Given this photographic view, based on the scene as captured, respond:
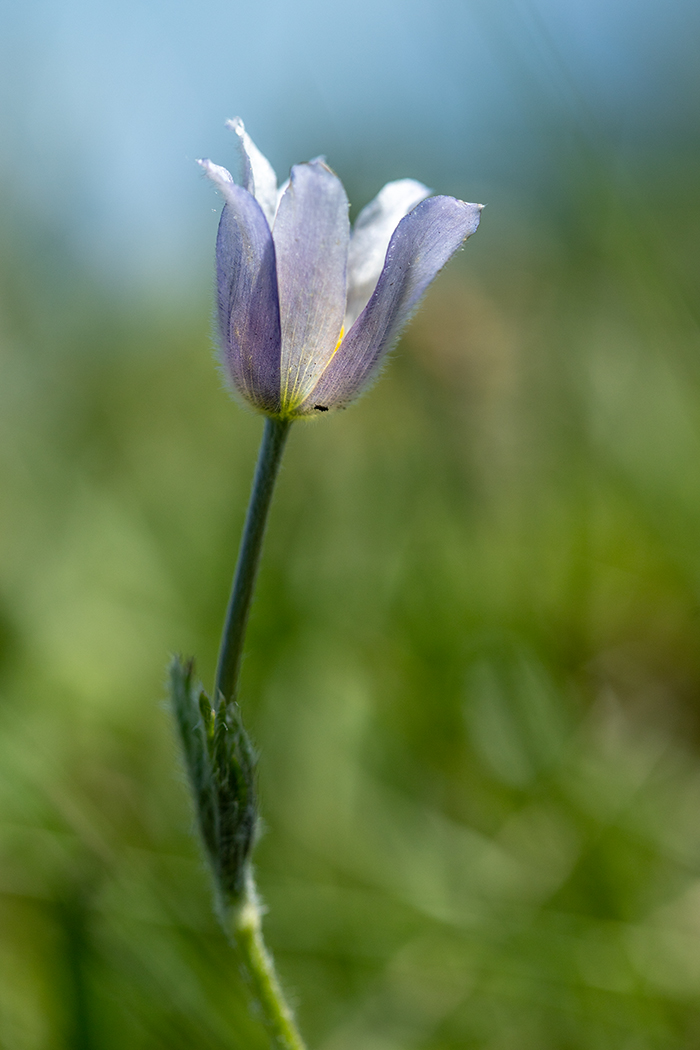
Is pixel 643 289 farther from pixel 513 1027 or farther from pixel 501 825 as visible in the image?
pixel 513 1027

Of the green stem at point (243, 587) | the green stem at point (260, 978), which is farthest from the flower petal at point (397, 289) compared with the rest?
the green stem at point (260, 978)

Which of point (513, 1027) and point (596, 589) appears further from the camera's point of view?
point (596, 589)

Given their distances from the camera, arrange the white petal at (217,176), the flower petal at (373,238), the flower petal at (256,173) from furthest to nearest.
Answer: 1. the flower petal at (373,238)
2. the flower petal at (256,173)
3. the white petal at (217,176)

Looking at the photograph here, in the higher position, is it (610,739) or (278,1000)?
(278,1000)

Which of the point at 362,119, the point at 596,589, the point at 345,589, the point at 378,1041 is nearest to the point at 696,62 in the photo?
the point at 362,119

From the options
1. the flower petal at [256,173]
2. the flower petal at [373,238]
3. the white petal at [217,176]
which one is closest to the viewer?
the white petal at [217,176]

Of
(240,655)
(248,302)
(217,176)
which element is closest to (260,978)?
(240,655)

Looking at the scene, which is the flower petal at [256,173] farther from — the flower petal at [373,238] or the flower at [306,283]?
the flower petal at [373,238]
